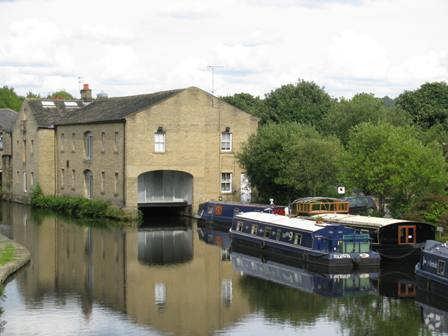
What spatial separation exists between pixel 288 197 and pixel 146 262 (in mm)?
16859

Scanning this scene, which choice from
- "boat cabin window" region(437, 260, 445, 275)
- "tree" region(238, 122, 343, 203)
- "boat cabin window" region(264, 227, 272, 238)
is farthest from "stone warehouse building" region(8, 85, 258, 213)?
"boat cabin window" region(437, 260, 445, 275)

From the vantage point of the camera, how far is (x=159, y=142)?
56.6m

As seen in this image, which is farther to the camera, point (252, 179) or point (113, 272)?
point (252, 179)

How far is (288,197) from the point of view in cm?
5503

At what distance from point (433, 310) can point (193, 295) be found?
8462 millimetres

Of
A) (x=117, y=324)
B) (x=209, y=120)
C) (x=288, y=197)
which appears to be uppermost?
(x=209, y=120)

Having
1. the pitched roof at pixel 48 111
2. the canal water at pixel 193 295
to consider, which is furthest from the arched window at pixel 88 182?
the canal water at pixel 193 295

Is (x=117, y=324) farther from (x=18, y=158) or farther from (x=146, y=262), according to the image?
(x=18, y=158)

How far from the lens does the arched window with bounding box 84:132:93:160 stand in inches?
2421

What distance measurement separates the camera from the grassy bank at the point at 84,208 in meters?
55.6

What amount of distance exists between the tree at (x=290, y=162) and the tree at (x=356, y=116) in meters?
7.76

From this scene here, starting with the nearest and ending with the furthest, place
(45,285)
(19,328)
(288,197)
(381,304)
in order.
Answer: (19,328) < (381,304) < (45,285) < (288,197)

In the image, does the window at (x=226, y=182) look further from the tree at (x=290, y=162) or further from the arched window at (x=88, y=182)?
the arched window at (x=88, y=182)

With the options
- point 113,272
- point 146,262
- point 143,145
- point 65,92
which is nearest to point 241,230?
point 146,262
